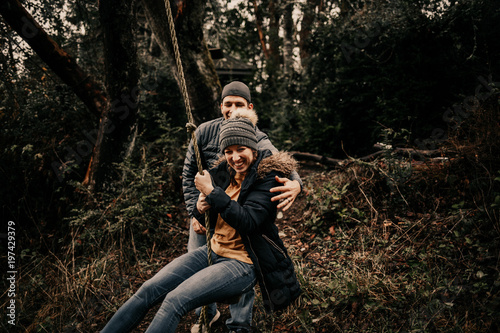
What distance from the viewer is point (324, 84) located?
734 cm

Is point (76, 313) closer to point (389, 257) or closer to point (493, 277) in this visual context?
point (389, 257)

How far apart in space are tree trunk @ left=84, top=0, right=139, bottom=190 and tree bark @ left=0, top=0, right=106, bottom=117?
0.51 meters

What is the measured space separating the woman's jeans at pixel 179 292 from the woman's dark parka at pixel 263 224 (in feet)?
0.40

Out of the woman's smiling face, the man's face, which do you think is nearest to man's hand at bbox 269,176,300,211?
the woman's smiling face

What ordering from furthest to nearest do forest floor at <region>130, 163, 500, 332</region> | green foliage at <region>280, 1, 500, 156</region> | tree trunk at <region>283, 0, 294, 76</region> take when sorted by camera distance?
tree trunk at <region>283, 0, 294, 76</region>, green foliage at <region>280, 1, 500, 156</region>, forest floor at <region>130, 163, 500, 332</region>

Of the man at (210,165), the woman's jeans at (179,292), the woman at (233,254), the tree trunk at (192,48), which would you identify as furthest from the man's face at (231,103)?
the tree trunk at (192,48)

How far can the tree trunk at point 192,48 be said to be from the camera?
4648mm

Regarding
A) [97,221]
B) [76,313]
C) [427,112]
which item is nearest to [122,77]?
[97,221]

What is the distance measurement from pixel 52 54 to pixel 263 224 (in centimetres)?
470

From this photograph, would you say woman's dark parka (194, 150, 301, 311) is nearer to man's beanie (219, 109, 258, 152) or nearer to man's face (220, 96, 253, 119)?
man's beanie (219, 109, 258, 152)

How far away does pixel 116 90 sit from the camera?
181 inches

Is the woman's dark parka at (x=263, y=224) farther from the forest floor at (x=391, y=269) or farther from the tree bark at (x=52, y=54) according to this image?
the tree bark at (x=52, y=54)

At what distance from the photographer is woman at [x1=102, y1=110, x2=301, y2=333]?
184 centimetres

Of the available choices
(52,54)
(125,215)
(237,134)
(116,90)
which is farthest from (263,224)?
(52,54)
